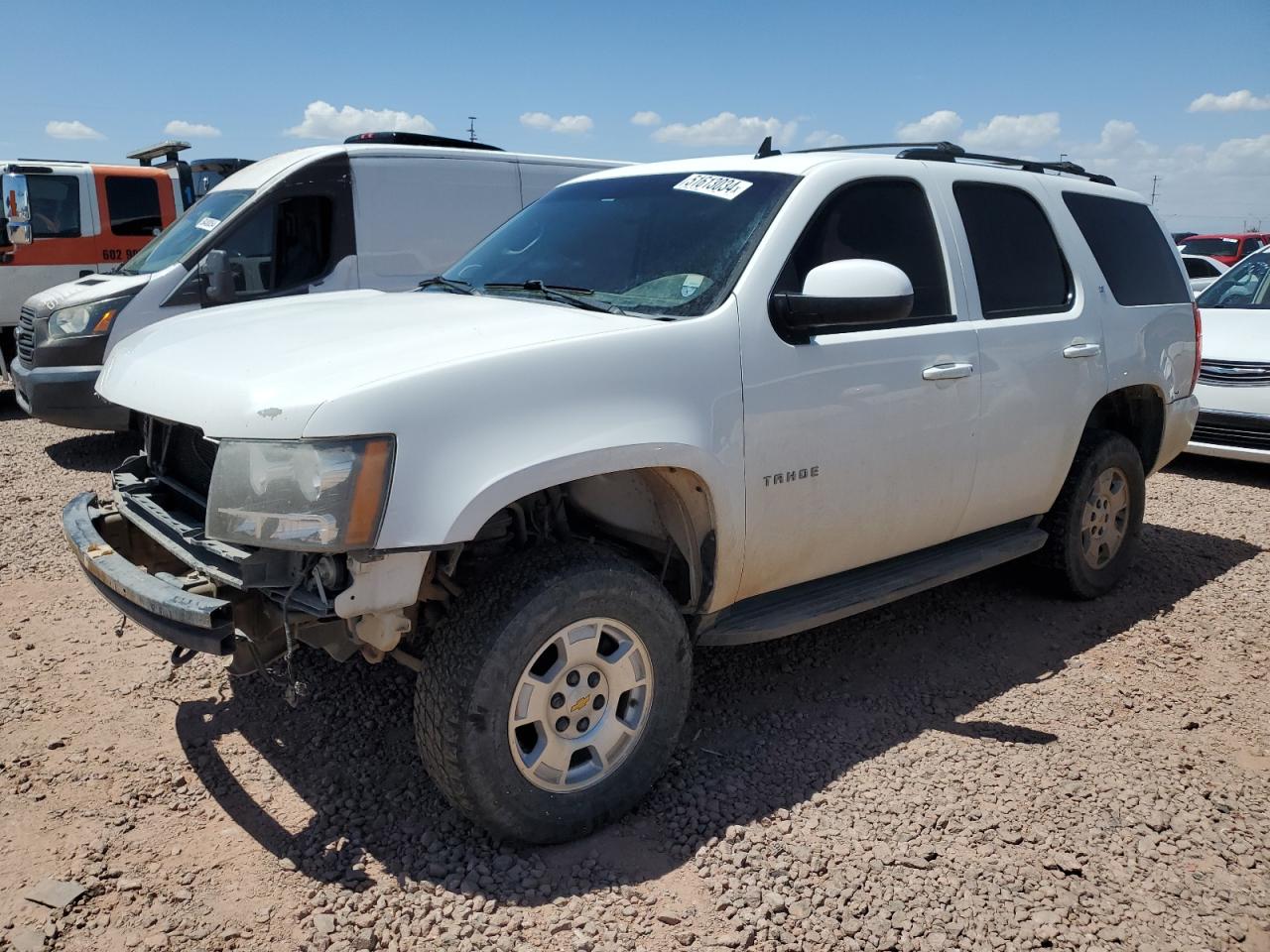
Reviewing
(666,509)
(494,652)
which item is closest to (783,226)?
(666,509)

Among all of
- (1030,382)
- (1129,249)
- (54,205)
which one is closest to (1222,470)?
(1129,249)

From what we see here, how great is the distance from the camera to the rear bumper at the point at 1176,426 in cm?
501

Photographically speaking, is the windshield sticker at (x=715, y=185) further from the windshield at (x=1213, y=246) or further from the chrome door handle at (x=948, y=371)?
the windshield at (x=1213, y=246)

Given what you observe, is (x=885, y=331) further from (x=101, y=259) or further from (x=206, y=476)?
(x=101, y=259)

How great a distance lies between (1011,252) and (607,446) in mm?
2399

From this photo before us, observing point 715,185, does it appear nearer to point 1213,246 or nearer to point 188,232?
point 188,232

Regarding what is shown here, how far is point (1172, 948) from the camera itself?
253cm

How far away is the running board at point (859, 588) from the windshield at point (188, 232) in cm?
577

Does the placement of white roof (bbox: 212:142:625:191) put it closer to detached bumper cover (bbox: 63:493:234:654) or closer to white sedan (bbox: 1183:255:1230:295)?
detached bumper cover (bbox: 63:493:234:654)

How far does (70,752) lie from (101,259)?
344 inches

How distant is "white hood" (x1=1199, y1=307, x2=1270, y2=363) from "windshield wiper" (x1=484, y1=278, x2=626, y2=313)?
6.42m

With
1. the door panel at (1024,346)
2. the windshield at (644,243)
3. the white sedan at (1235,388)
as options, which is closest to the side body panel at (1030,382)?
the door panel at (1024,346)

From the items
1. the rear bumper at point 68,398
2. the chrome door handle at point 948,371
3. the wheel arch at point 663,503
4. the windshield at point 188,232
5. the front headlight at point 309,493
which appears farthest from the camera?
the windshield at point 188,232

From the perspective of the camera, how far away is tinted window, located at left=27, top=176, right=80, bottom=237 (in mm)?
10109
